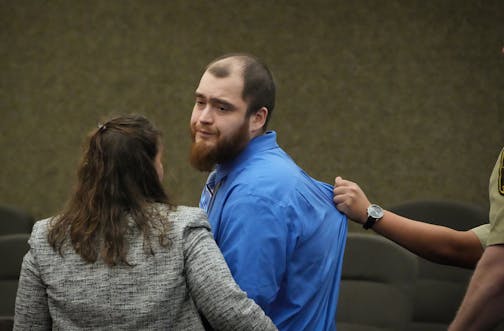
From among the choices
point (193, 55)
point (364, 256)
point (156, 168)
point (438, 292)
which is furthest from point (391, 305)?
point (193, 55)

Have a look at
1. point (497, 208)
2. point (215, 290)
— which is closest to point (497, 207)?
point (497, 208)

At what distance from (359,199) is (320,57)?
2940mm

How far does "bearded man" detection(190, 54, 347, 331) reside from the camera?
193 centimetres

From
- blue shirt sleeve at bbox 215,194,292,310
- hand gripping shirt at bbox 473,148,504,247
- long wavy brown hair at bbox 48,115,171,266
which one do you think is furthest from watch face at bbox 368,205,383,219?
long wavy brown hair at bbox 48,115,171,266

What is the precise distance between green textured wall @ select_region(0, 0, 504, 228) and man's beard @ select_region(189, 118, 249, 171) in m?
2.88

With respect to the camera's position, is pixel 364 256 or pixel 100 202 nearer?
pixel 100 202

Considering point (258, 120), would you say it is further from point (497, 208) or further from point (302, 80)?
point (302, 80)

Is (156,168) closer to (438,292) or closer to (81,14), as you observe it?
(438,292)

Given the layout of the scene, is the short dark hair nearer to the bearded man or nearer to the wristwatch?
the bearded man

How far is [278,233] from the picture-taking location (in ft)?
6.37

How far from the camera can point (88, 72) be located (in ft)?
16.9

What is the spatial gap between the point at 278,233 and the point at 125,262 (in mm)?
386

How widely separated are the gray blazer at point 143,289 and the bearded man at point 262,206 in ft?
0.44

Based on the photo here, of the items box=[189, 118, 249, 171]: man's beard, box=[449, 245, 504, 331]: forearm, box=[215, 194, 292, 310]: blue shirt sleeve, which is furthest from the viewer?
box=[189, 118, 249, 171]: man's beard
